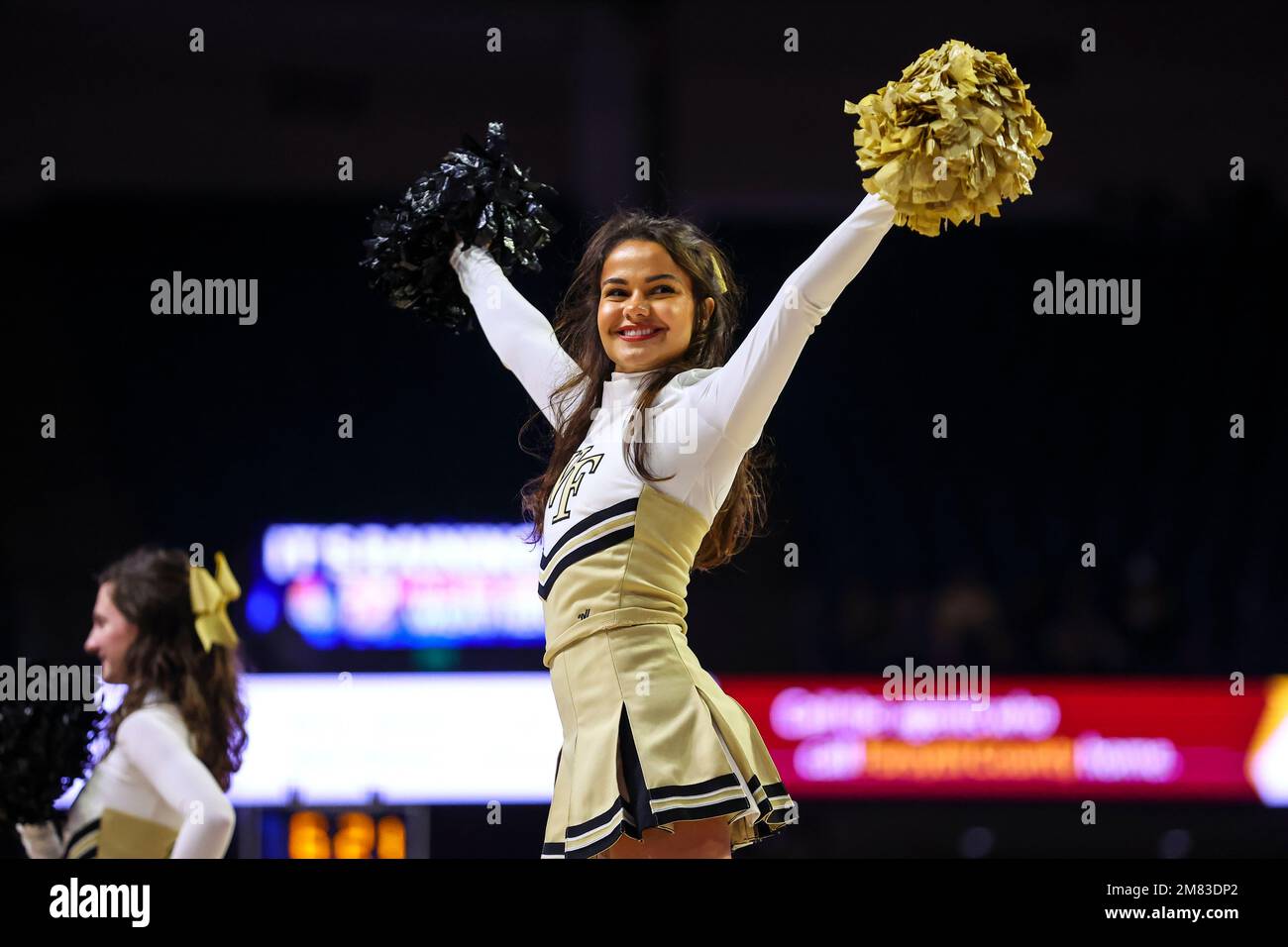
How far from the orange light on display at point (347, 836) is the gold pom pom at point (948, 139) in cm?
406

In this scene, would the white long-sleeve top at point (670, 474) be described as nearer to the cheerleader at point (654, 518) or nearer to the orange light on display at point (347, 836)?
the cheerleader at point (654, 518)

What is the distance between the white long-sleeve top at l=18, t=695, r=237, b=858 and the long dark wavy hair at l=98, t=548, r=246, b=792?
7 centimetres

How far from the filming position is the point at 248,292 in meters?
6.88

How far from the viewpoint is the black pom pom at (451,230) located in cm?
358

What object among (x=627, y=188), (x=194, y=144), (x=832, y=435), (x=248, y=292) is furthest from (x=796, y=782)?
(x=194, y=144)

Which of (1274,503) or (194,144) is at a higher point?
(194,144)

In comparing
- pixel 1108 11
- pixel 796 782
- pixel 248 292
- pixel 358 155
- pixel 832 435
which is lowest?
pixel 796 782

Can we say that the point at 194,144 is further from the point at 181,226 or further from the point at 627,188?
the point at 627,188

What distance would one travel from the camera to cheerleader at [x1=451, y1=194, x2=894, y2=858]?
115 inches

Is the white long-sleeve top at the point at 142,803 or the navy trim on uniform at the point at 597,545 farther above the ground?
the navy trim on uniform at the point at 597,545

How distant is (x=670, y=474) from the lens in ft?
10.1

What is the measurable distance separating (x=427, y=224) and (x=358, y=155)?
11.8ft

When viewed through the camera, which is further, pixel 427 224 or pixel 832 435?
pixel 832 435

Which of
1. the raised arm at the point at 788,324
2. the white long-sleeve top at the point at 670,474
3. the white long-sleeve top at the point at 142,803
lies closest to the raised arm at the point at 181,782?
the white long-sleeve top at the point at 142,803
